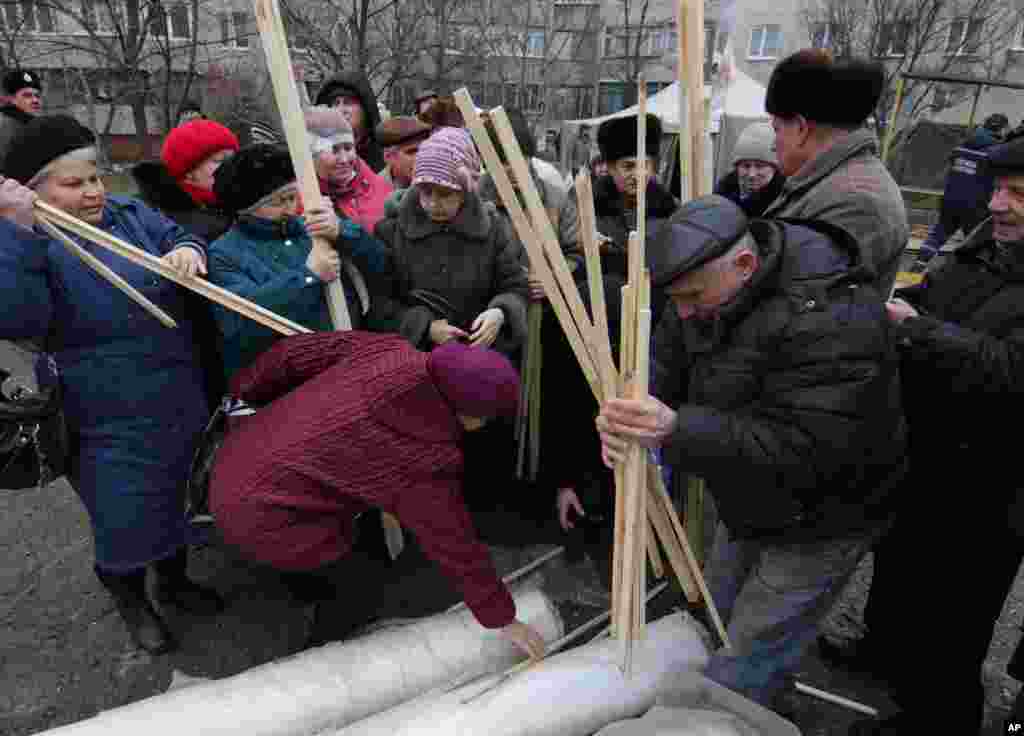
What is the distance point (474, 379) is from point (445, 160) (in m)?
0.86

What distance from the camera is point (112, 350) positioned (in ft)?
6.24

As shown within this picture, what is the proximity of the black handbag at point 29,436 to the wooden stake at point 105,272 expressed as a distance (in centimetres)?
34

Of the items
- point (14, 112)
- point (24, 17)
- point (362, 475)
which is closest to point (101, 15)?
point (24, 17)

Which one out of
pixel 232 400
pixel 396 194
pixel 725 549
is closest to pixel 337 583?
pixel 232 400

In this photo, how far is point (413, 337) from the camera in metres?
2.23

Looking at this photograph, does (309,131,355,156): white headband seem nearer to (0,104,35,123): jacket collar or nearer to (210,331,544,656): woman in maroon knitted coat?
(210,331,544,656): woman in maroon knitted coat

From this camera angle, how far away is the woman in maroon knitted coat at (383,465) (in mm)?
1633

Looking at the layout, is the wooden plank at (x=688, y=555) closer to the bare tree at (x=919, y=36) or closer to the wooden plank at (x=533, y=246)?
the wooden plank at (x=533, y=246)

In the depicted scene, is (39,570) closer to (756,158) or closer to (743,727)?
(743,727)

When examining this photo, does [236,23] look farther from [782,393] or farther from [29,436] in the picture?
[782,393]

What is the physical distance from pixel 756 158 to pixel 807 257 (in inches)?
77.0

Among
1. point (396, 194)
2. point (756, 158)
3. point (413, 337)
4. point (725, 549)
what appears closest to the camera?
point (725, 549)

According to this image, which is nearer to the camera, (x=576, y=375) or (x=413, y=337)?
(x=413, y=337)

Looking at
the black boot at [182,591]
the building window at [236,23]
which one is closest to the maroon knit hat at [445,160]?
the black boot at [182,591]
